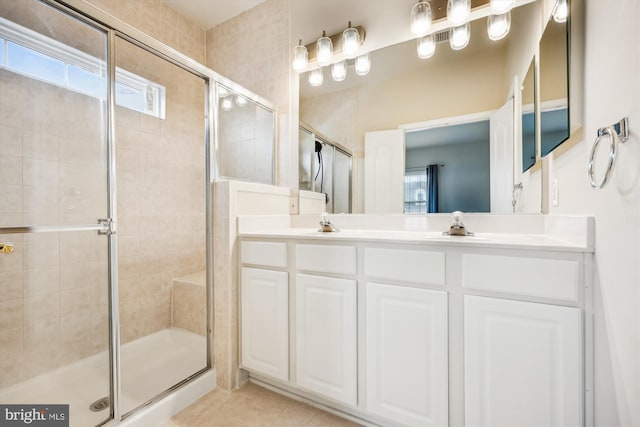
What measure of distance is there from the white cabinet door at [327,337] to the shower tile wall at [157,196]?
887mm

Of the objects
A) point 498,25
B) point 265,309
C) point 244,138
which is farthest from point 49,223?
point 498,25

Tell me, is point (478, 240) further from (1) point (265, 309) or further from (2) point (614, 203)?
(1) point (265, 309)

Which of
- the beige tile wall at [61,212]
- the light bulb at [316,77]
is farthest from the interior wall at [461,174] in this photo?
the beige tile wall at [61,212]

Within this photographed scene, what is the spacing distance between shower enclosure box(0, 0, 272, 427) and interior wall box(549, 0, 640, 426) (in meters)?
1.70

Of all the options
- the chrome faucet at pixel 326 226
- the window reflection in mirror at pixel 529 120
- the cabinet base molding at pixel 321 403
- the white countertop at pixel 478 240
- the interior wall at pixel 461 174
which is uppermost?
the window reflection in mirror at pixel 529 120

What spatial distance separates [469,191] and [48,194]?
2.34m

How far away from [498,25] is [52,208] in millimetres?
Answer: 2622

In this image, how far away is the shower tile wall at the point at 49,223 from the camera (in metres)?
1.47

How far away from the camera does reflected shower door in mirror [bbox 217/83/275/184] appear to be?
69.0 inches

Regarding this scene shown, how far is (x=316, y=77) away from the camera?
1967 millimetres

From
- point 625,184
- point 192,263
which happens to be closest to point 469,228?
point 625,184

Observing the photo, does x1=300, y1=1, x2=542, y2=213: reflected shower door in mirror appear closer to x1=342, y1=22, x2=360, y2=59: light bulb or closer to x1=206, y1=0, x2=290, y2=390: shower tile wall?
x1=342, y1=22, x2=360, y2=59: light bulb

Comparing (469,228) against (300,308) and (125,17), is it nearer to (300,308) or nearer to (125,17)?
(300,308)

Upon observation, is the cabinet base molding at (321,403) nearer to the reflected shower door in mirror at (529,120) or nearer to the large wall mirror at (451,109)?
the large wall mirror at (451,109)
